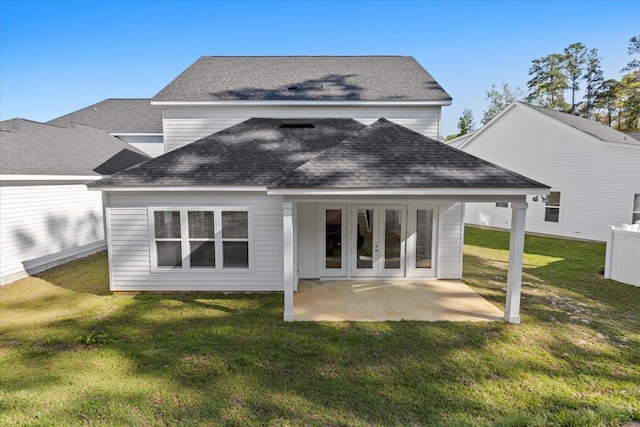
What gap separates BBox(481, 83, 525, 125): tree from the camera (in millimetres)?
40312

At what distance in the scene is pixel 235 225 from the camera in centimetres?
813

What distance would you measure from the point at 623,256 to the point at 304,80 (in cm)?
1154

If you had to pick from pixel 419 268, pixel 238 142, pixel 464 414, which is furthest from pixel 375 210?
pixel 464 414

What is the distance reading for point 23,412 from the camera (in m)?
A: 3.83

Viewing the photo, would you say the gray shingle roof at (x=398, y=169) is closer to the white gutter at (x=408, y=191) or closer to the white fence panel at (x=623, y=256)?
the white gutter at (x=408, y=191)

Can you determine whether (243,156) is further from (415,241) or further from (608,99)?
(608,99)

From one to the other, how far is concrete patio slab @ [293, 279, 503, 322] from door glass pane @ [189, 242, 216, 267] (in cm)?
240

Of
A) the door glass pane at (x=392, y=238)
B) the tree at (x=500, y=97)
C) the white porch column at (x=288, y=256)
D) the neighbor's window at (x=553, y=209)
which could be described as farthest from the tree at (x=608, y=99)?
the white porch column at (x=288, y=256)

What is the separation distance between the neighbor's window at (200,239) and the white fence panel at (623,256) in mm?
10297

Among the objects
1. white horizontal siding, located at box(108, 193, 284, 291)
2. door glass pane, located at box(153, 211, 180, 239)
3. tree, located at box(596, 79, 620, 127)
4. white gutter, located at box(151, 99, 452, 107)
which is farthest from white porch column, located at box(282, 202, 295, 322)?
tree, located at box(596, 79, 620, 127)

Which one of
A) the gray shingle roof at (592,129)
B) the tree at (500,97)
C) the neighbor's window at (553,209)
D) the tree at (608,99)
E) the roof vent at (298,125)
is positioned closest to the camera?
the roof vent at (298,125)

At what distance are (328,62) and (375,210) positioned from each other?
26.0 feet

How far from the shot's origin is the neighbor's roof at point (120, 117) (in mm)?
18141

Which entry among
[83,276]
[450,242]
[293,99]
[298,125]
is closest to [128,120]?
[83,276]
